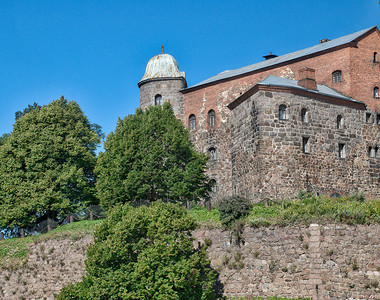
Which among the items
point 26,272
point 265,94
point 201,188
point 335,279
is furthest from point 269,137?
point 26,272

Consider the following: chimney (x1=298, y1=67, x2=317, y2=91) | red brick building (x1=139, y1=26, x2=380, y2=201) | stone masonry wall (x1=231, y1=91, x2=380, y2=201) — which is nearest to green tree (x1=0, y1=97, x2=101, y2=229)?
red brick building (x1=139, y1=26, x2=380, y2=201)

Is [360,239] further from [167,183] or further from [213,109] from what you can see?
[213,109]

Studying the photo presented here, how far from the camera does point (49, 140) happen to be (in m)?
46.4

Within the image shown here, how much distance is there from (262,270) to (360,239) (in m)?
4.81

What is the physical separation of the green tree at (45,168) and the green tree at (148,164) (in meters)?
3.78

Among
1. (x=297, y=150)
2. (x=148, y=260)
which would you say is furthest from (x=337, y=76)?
(x=148, y=260)

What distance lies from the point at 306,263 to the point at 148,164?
15.7 metres

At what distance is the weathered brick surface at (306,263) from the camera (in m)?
27.5

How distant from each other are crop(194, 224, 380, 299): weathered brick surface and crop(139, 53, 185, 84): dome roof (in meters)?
27.9

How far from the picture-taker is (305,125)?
40.3m

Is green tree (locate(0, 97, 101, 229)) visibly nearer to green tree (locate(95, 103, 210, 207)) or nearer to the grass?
green tree (locate(95, 103, 210, 207))

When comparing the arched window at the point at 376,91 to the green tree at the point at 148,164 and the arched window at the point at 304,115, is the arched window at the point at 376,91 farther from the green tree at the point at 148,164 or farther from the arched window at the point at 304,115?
the green tree at the point at 148,164

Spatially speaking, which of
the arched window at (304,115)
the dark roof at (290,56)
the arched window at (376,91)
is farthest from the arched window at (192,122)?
the arched window at (376,91)

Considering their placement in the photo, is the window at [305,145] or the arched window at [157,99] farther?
the arched window at [157,99]
